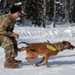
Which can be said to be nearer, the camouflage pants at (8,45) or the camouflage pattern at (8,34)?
the camouflage pattern at (8,34)

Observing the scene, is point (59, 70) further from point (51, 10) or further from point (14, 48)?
point (51, 10)

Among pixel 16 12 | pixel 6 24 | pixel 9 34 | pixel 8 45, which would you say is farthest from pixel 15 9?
pixel 8 45

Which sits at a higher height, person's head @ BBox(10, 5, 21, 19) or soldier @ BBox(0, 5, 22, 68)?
person's head @ BBox(10, 5, 21, 19)

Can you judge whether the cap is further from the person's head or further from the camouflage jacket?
the camouflage jacket

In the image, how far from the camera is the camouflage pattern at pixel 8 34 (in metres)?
8.41

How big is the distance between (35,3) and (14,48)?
36.8 m

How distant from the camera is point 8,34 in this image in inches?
334

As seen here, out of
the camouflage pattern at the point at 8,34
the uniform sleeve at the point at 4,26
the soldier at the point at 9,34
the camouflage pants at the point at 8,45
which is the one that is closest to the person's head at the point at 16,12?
the soldier at the point at 9,34

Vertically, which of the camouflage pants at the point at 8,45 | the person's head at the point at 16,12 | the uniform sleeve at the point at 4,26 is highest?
the person's head at the point at 16,12

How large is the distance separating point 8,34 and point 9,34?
0.03 meters

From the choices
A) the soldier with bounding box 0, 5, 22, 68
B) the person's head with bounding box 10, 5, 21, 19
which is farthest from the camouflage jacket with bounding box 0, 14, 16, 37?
the person's head with bounding box 10, 5, 21, 19

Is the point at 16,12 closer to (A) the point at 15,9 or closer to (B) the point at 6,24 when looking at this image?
(A) the point at 15,9

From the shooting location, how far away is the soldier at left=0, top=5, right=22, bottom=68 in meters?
8.42

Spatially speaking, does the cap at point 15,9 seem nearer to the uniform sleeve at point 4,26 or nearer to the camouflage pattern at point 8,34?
the camouflage pattern at point 8,34
